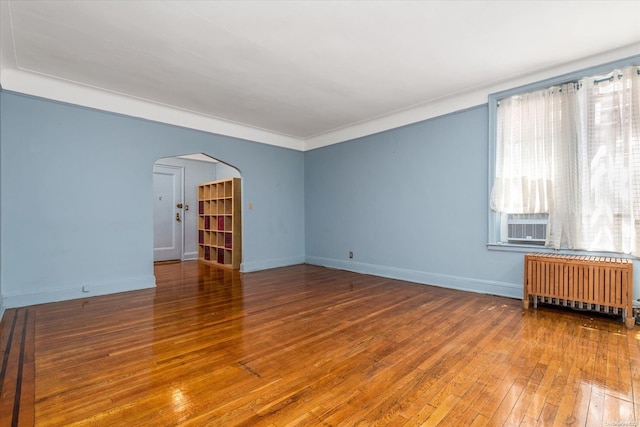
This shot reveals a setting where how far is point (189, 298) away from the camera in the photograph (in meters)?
4.24

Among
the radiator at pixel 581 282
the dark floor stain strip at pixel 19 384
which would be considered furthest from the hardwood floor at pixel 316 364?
the radiator at pixel 581 282

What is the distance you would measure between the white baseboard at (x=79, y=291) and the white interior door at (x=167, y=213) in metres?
3.09

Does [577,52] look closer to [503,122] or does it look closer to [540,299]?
[503,122]

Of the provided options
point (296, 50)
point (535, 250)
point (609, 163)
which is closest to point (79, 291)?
point (296, 50)

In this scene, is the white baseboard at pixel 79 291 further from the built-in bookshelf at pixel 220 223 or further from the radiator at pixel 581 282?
the radiator at pixel 581 282

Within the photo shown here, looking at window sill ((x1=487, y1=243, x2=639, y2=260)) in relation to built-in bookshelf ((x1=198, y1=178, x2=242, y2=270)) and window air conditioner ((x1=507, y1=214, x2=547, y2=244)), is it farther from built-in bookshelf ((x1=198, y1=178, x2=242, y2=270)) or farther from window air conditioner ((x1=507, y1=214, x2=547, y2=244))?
built-in bookshelf ((x1=198, y1=178, x2=242, y2=270))

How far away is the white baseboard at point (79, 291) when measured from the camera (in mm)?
3777

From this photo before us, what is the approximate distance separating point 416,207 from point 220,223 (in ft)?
14.9

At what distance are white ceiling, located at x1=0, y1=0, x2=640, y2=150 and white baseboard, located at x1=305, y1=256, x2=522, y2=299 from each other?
2.59 m

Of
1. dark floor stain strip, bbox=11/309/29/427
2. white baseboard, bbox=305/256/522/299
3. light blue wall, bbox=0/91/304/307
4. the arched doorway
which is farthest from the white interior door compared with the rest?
dark floor stain strip, bbox=11/309/29/427

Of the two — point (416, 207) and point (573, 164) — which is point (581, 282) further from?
point (416, 207)

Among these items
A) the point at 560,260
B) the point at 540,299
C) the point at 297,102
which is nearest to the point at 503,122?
the point at 560,260

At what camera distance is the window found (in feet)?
10.8

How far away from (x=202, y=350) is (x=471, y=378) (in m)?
2.08
